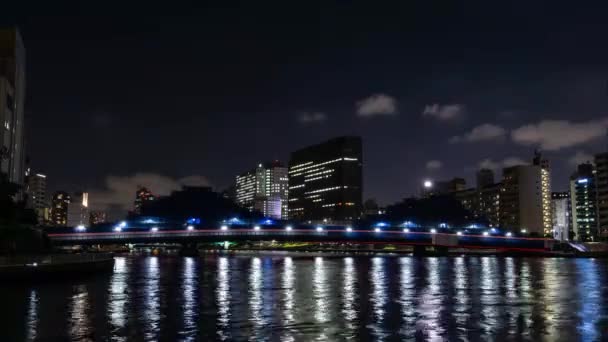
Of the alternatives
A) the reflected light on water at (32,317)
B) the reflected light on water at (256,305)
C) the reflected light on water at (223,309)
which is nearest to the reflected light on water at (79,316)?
the reflected light on water at (32,317)

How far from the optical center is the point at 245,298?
169 feet

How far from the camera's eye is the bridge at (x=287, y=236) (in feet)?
589

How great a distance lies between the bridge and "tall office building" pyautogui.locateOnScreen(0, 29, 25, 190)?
1391 inches

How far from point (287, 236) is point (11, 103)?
8004 centimetres

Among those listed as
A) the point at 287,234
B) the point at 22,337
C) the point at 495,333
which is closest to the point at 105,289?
the point at 22,337

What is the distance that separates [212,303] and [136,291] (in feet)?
48.1

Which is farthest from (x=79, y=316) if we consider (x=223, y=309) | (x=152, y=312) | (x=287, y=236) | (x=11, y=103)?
(x=287, y=236)

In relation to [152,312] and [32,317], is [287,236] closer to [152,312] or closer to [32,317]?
[152,312]

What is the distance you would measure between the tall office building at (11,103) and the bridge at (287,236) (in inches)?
1391

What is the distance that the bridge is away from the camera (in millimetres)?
179500

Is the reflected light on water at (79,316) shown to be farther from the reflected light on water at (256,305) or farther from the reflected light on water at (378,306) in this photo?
the reflected light on water at (378,306)

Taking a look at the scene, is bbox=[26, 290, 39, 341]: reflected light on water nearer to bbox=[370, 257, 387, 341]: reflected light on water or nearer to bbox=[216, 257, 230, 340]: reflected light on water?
bbox=[216, 257, 230, 340]: reflected light on water

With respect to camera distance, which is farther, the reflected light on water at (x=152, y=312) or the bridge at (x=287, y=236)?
the bridge at (x=287, y=236)

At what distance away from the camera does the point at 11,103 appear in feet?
440
